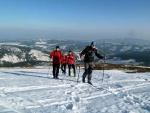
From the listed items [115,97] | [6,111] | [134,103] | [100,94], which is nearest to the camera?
[6,111]

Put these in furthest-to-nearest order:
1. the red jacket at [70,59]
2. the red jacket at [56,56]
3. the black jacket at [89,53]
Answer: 1. the red jacket at [70,59]
2. the red jacket at [56,56]
3. the black jacket at [89,53]

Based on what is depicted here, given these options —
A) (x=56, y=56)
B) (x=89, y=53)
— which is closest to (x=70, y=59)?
(x=56, y=56)

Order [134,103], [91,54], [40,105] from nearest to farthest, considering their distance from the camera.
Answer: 1. [40,105]
2. [134,103]
3. [91,54]

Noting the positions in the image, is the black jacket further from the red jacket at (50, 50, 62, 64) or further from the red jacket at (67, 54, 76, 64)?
the red jacket at (67, 54, 76, 64)

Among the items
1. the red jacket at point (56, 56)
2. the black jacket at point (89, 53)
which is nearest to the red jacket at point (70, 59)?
the red jacket at point (56, 56)

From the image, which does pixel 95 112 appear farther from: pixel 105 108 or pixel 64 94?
pixel 64 94

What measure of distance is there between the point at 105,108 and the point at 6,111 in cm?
318

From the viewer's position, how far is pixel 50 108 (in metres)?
8.02

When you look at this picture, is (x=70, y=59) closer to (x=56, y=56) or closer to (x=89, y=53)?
(x=56, y=56)

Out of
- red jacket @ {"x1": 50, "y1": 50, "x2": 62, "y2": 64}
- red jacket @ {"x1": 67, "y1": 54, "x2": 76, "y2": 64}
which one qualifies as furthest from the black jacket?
red jacket @ {"x1": 67, "y1": 54, "x2": 76, "y2": 64}

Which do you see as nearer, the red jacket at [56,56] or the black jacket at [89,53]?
the black jacket at [89,53]

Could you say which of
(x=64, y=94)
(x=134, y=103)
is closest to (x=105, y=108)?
(x=134, y=103)

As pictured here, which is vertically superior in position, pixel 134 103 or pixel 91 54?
pixel 91 54

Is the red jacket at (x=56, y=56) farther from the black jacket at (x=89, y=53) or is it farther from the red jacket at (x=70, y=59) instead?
the black jacket at (x=89, y=53)
